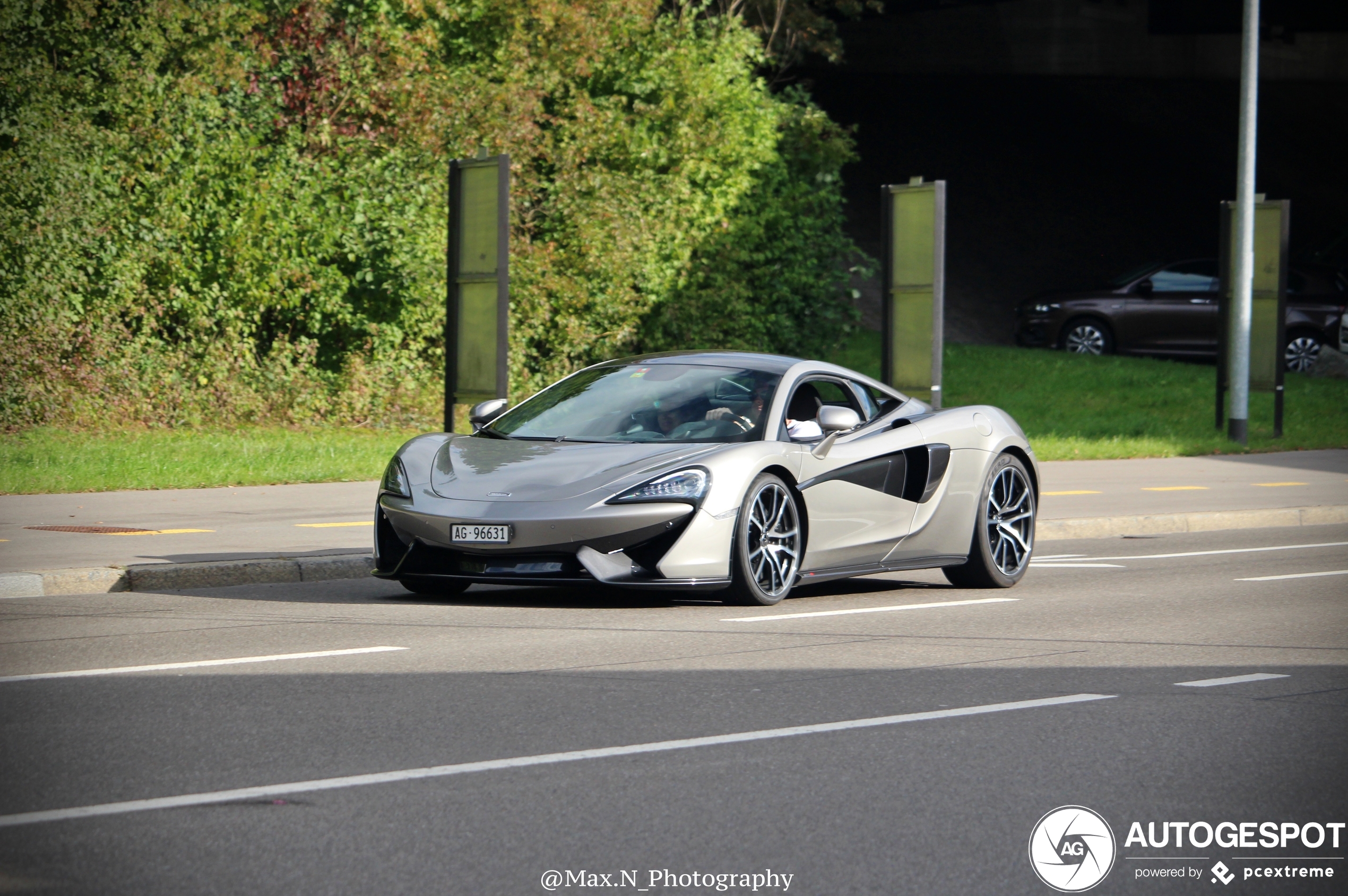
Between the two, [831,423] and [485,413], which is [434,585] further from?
[831,423]

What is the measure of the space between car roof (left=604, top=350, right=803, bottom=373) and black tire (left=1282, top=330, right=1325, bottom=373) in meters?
22.6

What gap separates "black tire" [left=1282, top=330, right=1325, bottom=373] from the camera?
31.2 metres

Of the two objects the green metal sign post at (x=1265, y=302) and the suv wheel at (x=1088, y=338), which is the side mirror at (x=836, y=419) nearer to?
the green metal sign post at (x=1265, y=302)

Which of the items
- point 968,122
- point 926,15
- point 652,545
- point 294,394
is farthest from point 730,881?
point 968,122

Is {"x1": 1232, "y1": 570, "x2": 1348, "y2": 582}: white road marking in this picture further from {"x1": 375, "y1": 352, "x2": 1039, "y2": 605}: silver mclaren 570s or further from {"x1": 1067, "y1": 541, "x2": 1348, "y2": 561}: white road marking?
{"x1": 375, "y1": 352, "x2": 1039, "y2": 605}: silver mclaren 570s

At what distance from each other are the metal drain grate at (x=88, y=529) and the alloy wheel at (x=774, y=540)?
184 inches

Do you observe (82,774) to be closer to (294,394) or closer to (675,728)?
(675,728)

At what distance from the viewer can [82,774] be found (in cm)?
539

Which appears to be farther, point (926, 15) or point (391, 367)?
point (926, 15)

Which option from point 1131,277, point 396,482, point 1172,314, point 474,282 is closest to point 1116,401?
point 1172,314

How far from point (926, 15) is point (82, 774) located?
40368 mm

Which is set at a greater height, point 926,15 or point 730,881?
point 926,15

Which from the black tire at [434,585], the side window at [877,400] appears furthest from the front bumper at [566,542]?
the side window at [877,400]

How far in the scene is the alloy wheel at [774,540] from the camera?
9.43 m
